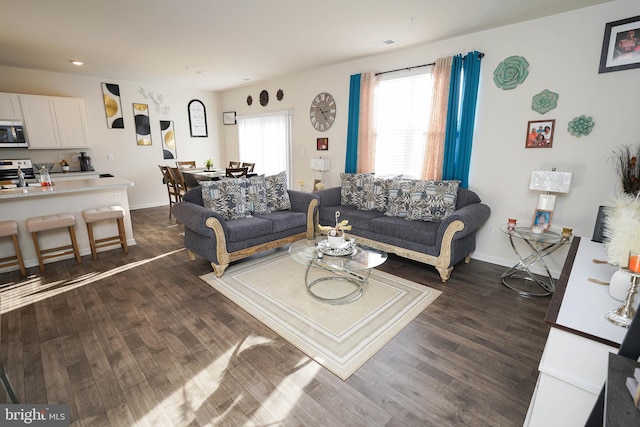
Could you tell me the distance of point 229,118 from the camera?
758cm

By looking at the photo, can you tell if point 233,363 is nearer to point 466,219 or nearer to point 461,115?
point 466,219

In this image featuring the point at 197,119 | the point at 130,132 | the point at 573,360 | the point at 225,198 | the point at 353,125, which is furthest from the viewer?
the point at 197,119

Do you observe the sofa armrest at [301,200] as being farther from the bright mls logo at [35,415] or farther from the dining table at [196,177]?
the bright mls logo at [35,415]

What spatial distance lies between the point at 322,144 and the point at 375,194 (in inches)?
69.1

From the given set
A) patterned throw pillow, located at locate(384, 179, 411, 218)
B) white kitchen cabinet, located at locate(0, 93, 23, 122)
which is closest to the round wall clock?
patterned throw pillow, located at locate(384, 179, 411, 218)

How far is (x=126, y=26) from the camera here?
3.31 metres

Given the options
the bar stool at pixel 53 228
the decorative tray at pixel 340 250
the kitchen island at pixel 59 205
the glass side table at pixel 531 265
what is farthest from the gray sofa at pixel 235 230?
the glass side table at pixel 531 265

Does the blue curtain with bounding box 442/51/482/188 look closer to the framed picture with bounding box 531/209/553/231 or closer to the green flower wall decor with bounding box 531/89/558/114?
the green flower wall decor with bounding box 531/89/558/114

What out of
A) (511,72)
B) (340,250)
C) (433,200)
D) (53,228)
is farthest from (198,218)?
(511,72)

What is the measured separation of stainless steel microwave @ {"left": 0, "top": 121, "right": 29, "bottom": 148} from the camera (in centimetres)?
479

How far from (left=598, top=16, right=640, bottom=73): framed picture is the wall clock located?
3384 mm

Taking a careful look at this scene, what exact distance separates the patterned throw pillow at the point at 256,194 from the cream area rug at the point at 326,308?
0.79 meters

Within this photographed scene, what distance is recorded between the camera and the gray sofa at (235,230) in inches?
128

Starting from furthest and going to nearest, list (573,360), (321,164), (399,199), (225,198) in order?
(321,164), (399,199), (225,198), (573,360)
